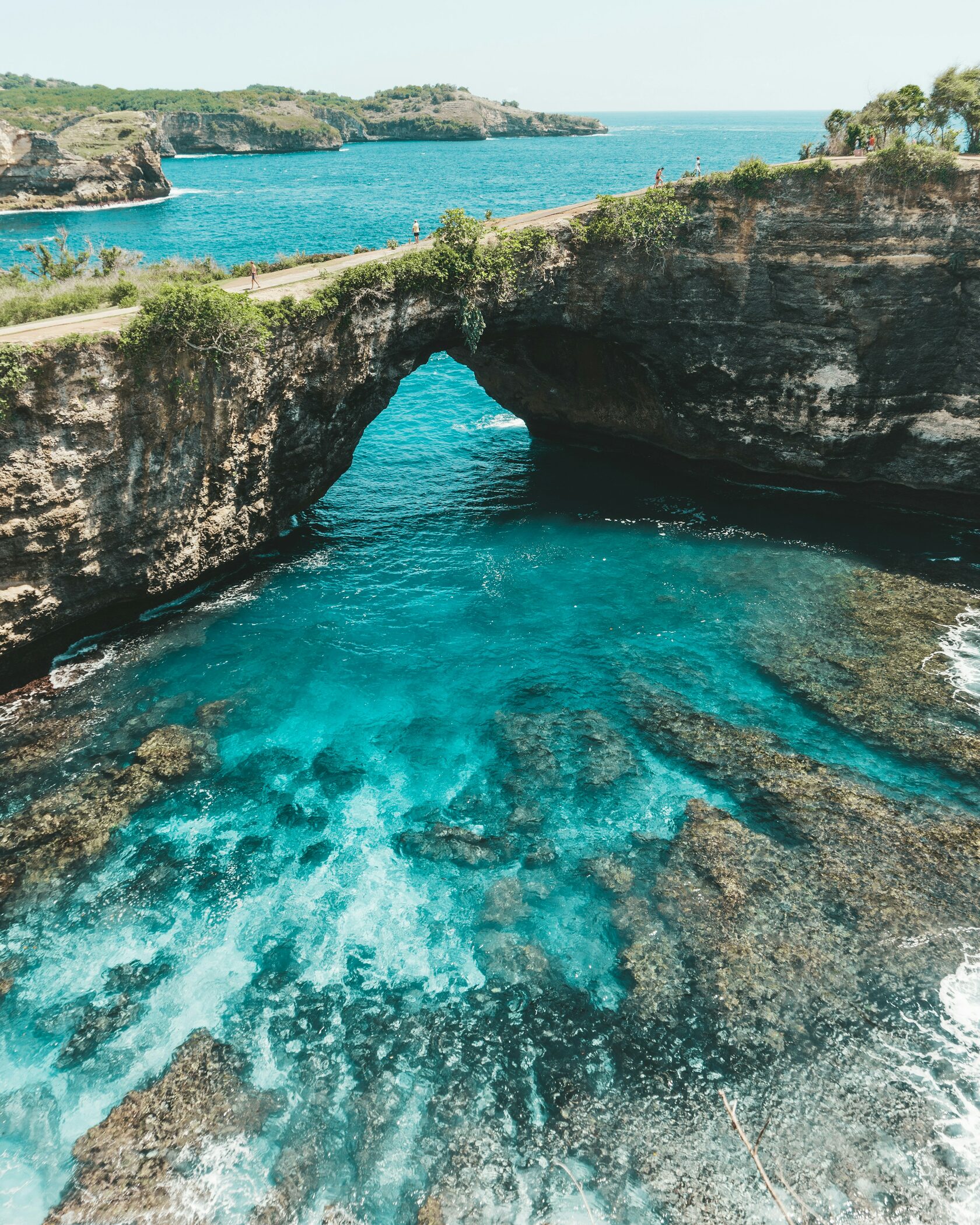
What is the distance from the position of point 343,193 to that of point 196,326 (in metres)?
108

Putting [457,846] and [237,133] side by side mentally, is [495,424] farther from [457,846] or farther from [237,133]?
[237,133]

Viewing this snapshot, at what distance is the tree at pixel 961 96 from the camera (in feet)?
103

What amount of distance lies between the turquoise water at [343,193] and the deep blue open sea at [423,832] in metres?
36.3

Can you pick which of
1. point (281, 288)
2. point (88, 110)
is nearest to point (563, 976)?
point (281, 288)

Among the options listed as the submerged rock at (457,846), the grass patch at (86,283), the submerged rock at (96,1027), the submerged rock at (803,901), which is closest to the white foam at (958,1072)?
the submerged rock at (803,901)

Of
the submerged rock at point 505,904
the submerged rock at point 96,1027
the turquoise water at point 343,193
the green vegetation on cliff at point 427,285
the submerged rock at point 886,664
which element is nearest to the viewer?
the submerged rock at point 96,1027

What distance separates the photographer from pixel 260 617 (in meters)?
29.1

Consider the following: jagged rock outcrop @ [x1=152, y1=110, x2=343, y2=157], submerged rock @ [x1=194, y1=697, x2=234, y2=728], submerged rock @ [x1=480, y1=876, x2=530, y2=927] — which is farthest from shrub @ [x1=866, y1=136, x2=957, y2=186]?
jagged rock outcrop @ [x1=152, y1=110, x2=343, y2=157]

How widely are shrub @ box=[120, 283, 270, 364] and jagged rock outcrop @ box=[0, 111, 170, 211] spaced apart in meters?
112

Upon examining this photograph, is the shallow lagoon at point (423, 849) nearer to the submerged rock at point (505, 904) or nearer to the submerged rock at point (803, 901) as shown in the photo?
the submerged rock at point (505, 904)

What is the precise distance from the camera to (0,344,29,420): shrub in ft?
69.5

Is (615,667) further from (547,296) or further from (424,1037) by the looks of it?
(547,296)

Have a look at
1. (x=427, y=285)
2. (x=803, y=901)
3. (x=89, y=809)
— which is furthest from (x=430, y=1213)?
(x=427, y=285)

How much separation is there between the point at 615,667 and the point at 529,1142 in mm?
14976
